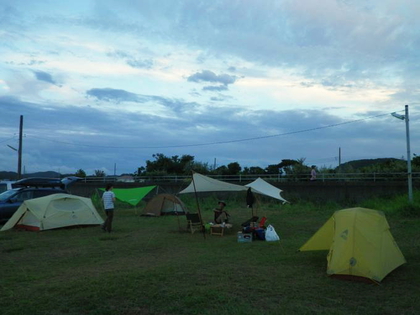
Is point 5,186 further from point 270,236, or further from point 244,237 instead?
point 270,236

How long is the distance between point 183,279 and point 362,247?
3094 mm

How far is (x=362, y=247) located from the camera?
7086 mm

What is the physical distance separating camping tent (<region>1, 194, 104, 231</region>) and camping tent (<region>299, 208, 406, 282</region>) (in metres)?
9.33

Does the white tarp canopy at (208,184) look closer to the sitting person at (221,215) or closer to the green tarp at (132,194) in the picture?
the sitting person at (221,215)

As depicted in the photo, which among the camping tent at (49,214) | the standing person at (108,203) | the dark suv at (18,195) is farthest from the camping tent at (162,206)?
the standing person at (108,203)

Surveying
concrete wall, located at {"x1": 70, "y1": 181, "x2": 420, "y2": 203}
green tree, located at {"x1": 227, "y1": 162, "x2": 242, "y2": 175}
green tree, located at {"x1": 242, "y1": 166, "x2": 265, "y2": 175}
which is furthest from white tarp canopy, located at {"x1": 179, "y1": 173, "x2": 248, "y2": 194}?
green tree, located at {"x1": 227, "y1": 162, "x2": 242, "y2": 175}

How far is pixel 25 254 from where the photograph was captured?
945cm

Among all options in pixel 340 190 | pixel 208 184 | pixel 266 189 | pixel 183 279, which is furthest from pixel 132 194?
pixel 183 279

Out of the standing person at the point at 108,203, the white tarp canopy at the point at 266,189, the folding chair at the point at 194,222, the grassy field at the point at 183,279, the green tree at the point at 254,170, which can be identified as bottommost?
the grassy field at the point at 183,279

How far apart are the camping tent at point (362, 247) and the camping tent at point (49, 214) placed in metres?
9.33

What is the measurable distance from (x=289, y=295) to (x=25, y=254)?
638 centimetres

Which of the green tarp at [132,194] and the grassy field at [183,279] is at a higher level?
the green tarp at [132,194]

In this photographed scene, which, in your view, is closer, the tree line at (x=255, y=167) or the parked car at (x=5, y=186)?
the parked car at (x=5, y=186)

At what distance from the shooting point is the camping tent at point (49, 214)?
530 inches
